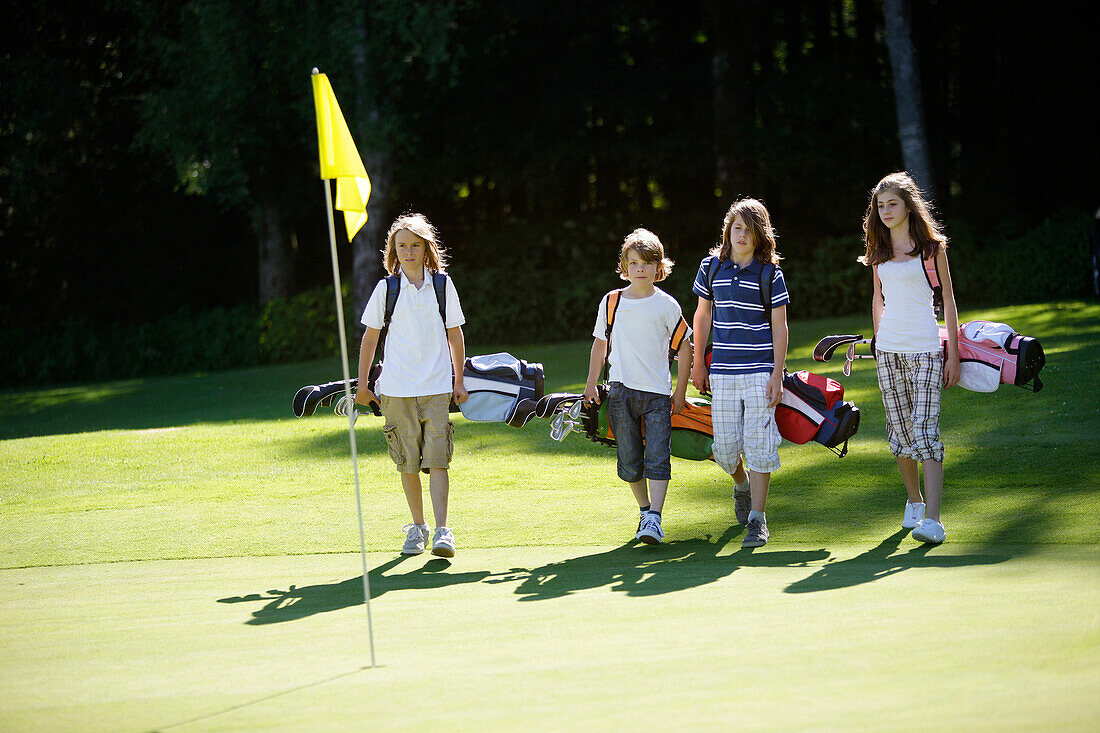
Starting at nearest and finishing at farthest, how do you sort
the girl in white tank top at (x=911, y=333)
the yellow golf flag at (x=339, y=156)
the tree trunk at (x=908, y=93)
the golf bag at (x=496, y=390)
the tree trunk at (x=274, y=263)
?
the yellow golf flag at (x=339, y=156) < the girl in white tank top at (x=911, y=333) < the golf bag at (x=496, y=390) < the tree trunk at (x=908, y=93) < the tree trunk at (x=274, y=263)

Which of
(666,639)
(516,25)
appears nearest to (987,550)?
(666,639)

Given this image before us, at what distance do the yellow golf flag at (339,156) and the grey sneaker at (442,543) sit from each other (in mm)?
1728

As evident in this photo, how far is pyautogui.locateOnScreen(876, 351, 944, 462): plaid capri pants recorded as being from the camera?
5980mm

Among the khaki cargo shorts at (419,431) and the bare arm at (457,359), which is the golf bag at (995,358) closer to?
the bare arm at (457,359)

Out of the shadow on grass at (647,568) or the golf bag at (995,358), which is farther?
the golf bag at (995,358)

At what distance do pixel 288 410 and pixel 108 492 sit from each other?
4.81 meters

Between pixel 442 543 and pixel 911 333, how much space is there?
9.09ft

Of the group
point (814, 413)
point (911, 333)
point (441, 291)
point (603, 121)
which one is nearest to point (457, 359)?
point (441, 291)

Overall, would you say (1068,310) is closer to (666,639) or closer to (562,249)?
(562,249)

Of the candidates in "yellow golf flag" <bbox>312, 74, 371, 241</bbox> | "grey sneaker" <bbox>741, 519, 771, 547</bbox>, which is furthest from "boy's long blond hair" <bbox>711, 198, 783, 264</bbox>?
"yellow golf flag" <bbox>312, 74, 371, 241</bbox>

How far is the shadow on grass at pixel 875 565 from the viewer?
503cm

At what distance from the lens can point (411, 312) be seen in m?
6.26

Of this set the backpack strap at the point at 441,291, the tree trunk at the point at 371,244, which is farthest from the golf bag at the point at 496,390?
the tree trunk at the point at 371,244

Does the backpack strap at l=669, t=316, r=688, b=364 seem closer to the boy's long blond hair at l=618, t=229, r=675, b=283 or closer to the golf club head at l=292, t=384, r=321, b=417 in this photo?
the boy's long blond hair at l=618, t=229, r=675, b=283
